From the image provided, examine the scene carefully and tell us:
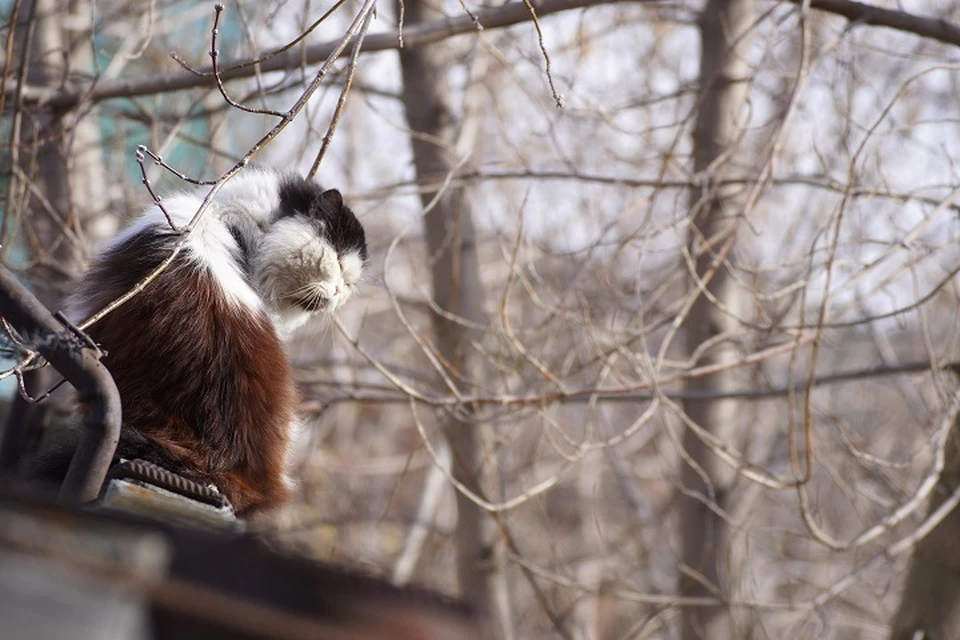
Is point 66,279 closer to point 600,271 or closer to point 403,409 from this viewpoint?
point 600,271

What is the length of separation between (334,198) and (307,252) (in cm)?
24

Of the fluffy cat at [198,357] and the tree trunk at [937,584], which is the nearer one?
the fluffy cat at [198,357]

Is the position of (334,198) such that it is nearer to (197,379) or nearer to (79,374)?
(197,379)

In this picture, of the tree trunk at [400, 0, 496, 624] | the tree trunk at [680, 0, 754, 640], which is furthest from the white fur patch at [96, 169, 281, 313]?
the tree trunk at [680, 0, 754, 640]

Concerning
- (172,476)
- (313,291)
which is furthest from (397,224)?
(172,476)

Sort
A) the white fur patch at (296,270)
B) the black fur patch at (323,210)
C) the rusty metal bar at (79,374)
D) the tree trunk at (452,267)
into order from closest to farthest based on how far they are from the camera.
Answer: the rusty metal bar at (79,374)
the white fur patch at (296,270)
the black fur patch at (323,210)
the tree trunk at (452,267)

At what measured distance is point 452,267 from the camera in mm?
4875

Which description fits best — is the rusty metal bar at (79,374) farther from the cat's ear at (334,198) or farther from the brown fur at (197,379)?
the cat's ear at (334,198)

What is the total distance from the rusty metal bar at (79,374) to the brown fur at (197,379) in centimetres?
88

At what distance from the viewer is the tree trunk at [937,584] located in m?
3.90

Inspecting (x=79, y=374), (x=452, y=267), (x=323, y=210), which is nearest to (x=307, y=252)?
(x=323, y=210)

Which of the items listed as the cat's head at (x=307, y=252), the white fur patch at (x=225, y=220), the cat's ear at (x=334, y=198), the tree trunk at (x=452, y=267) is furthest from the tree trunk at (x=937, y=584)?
the white fur patch at (x=225, y=220)

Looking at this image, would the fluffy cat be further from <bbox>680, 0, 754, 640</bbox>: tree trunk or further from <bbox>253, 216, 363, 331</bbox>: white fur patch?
<bbox>680, 0, 754, 640</bbox>: tree trunk

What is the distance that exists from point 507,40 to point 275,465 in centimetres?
355
